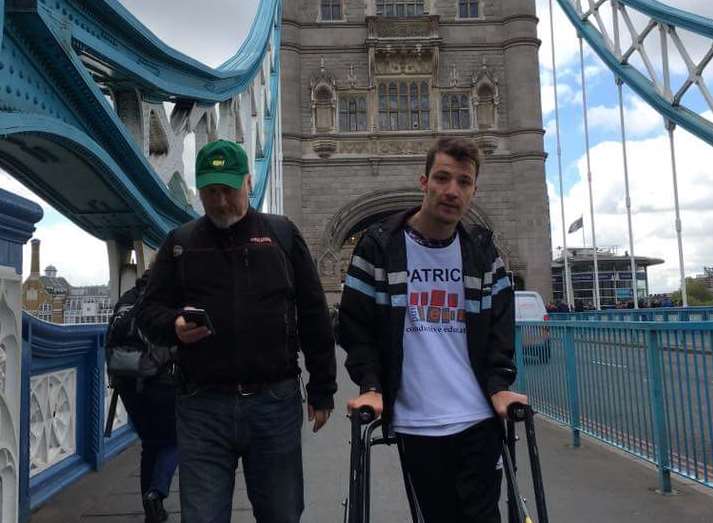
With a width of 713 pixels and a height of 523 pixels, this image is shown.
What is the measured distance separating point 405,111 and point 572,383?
21.4 meters

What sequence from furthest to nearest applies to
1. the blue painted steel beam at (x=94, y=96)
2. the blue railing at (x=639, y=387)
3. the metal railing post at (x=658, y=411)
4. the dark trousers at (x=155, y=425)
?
the blue painted steel beam at (x=94, y=96) < the metal railing post at (x=658, y=411) < the blue railing at (x=639, y=387) < the dark trousers at (x=155, y=425)

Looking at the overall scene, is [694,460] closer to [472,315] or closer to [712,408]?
[712,408]

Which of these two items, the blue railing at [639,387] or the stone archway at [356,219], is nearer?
the blue railing at [639,387]

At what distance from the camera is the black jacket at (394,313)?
203 cm

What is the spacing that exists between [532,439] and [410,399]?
37cm

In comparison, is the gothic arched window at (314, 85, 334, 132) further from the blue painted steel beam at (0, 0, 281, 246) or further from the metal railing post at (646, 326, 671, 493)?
the metal railing post at (646, 326, 671, 493)

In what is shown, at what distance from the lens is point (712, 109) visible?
16938mm

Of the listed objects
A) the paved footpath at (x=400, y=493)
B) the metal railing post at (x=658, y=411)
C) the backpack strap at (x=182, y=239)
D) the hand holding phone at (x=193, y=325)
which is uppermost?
the backpack strap at (x=182, y=239)

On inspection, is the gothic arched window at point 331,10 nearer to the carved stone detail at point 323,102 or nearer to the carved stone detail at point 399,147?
the carved stone detail at point 323,102

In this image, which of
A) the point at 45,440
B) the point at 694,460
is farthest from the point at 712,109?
the point at 45,440

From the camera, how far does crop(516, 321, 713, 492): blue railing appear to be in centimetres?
361

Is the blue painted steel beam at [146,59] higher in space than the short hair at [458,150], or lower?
higher

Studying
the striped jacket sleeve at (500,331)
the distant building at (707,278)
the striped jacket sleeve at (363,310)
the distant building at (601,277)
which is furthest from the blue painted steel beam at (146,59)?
the distant building at (707,278)

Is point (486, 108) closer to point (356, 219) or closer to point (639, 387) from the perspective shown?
point (356, 219)
